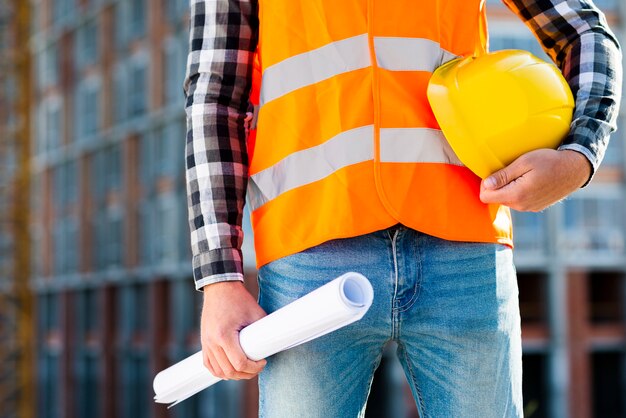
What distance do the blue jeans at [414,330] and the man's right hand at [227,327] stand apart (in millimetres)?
45

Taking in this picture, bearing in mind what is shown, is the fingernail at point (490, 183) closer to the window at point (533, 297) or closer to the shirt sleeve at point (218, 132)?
the shirt sleeve at point (218, 132)

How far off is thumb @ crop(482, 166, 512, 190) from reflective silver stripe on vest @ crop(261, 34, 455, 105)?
183 mm

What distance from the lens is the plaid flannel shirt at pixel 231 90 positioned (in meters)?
1.38

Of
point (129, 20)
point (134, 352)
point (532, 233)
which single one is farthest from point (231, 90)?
point (129, 20)

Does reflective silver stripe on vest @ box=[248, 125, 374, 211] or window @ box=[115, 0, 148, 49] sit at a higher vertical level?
window @ box=[115, 0, 148, 49]

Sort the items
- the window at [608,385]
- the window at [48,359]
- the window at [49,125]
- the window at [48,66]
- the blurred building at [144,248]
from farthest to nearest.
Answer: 1. the window at [48,359]
2. the window at [48,66]
3. the window at [49,125]
4. the window at [608,385]
5. the blurred building at [144,248]

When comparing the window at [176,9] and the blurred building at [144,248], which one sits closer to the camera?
the blurred building at [144,248]

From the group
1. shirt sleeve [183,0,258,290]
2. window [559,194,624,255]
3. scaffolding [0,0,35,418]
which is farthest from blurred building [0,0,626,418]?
→ shirt sleeve [183,0,258,290]

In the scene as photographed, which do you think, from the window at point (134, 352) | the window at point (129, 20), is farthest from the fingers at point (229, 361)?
the window at point (129, 20)

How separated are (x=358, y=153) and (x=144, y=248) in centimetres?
2356

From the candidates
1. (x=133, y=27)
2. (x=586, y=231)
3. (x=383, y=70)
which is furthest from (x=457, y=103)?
(x=133, y=27)

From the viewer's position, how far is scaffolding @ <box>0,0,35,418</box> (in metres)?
24.3

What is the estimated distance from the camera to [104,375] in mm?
27500

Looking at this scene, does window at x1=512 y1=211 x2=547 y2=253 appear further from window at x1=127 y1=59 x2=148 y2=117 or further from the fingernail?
the fingernail
